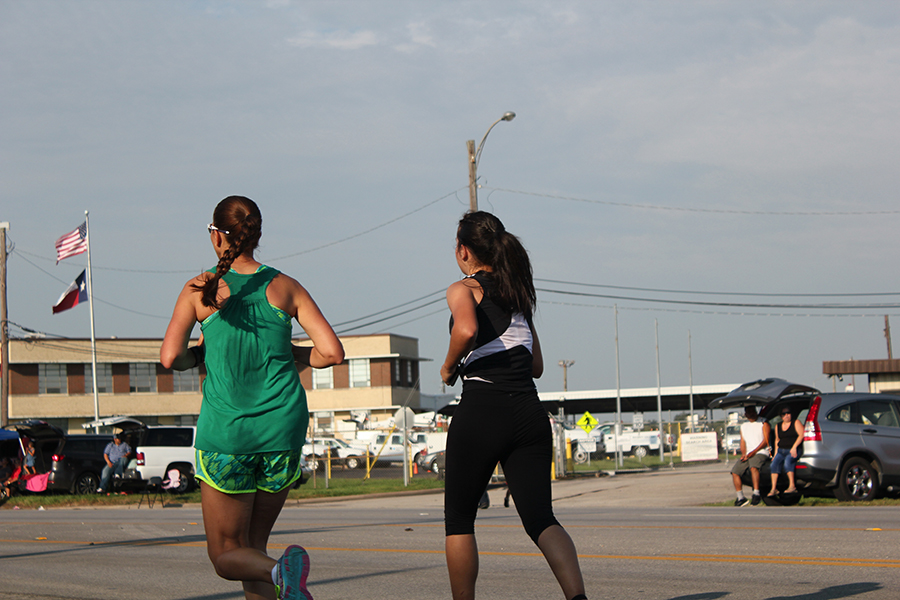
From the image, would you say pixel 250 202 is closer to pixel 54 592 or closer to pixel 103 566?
pixel 54 592

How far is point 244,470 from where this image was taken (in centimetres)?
379

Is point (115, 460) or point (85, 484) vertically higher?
point (115, 460)

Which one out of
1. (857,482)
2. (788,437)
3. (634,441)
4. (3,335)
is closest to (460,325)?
(788,437)

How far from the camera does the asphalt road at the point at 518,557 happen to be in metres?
6.54

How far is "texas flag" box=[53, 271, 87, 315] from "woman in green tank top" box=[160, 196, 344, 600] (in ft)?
127

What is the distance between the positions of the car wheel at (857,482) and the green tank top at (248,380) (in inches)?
505

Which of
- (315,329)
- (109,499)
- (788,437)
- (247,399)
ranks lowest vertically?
(109,499)

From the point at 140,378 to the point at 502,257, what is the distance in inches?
2413

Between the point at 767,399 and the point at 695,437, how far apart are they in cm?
2494

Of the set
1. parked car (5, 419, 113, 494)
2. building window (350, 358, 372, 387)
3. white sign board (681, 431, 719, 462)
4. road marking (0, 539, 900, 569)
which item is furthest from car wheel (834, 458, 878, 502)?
building window (350, 358, 372, 387)

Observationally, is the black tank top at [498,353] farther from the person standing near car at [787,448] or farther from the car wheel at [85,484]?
the car wheel at [85,484]

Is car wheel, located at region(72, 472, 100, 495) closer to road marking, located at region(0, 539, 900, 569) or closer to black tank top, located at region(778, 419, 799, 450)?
road marking, located at region(0, 539, 900, 569)

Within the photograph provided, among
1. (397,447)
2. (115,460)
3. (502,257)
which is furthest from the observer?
(397,447)

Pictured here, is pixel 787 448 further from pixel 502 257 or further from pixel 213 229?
pixel 213 229
